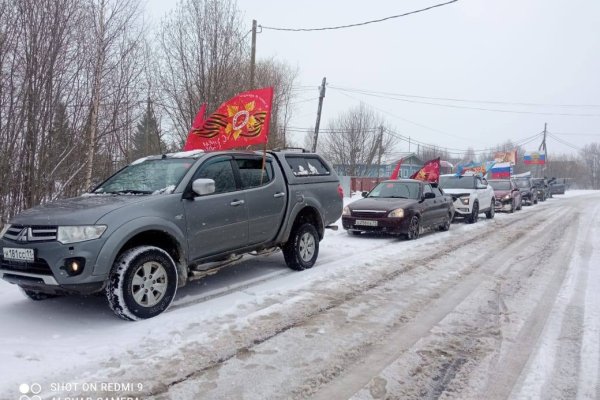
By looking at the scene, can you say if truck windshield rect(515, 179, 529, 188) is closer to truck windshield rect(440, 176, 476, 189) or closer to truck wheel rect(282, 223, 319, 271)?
truck windshield rect(440, 176, 476, 189)

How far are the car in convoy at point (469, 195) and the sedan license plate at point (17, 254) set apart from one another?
13.4 metres

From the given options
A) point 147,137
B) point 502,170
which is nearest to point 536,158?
point 502,170

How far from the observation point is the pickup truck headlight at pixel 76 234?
13.3 ft

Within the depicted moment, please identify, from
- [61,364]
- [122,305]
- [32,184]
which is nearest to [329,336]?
[122,305]

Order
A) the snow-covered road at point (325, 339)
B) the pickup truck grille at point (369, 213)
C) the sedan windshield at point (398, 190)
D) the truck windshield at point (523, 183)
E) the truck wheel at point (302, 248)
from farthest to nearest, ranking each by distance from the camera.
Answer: the truck windshield at point (523, 183) < the sedan windshield at point (398, 190) < the pickup truck grille at point (369, 213) < the truck wheel at point (302, 248) < the snow-covered road at point (325, 339)

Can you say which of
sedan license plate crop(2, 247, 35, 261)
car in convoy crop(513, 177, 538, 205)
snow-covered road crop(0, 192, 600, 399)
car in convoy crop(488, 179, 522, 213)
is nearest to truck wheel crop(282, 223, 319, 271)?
snow-covered road crop(0, 192, 600, 399)

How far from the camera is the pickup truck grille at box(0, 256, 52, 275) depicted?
4062mm

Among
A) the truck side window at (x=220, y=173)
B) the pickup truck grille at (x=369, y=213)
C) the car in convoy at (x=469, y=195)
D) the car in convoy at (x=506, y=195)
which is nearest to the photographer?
the truck side window at (x=220, y=173)

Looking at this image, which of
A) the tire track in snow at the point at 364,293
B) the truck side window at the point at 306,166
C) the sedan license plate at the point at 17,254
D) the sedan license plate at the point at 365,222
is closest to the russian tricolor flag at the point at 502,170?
the tire track in snow at the point at 364,293

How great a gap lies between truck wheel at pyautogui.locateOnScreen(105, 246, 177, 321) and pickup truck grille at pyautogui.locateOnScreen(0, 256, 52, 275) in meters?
0.58

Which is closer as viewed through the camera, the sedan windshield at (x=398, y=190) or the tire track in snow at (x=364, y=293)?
the tire track in snow at (x=364, y=293)

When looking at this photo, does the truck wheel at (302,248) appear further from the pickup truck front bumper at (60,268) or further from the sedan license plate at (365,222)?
the sedan license plate at (365,222)

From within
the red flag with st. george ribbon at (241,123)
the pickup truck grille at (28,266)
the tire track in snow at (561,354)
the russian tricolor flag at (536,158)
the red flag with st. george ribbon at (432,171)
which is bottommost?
the tire track in snow at (561,354)

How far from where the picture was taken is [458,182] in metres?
16.8
